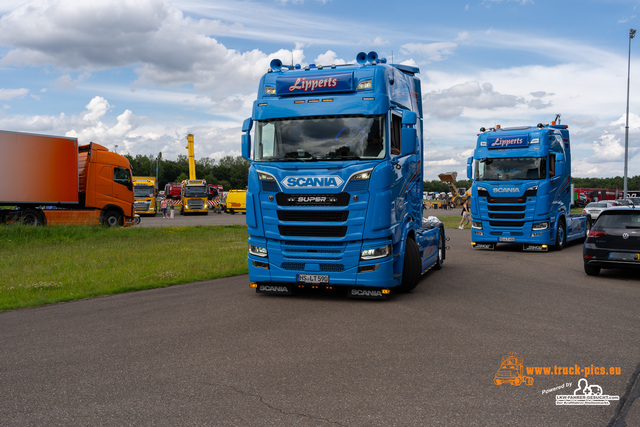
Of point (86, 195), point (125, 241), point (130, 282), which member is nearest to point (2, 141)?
point (86, 195)

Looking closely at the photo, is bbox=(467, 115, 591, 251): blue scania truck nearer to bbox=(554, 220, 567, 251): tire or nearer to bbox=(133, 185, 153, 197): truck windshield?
bbox=(554, 220, 567, 251): tire

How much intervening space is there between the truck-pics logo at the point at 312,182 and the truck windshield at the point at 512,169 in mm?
10488

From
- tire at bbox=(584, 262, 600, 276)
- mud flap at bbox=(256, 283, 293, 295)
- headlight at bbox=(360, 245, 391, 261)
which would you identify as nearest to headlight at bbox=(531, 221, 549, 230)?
tire at bbox=(584, 262, 600, 276)

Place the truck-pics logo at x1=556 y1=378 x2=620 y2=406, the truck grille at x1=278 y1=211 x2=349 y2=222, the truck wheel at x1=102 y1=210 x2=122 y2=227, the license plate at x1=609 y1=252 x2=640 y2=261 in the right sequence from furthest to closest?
the truck wheel at x1=102 y1=210 x2=122 y2=227 → the license plate at x1=609 y1=252 x2=640 y2=261 → the truck grille at x1=278 y1=211 x2=349 y2=222 → the truck-pics logo at x1=556 y1=378 x2=620 y2=406

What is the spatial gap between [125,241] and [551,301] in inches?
590

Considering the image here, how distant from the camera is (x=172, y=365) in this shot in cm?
550

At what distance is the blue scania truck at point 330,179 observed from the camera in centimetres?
861

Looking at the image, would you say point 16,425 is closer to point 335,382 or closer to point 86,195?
point 335,382

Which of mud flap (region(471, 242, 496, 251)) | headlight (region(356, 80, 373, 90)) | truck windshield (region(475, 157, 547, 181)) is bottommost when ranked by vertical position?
mud flap (region(471, 242, 496, 251))

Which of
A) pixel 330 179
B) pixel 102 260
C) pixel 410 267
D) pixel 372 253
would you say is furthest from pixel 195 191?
pixel 372 253

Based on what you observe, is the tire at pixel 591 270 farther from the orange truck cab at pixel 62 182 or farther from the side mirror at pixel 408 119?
the orange truck cab at pixel 62 182

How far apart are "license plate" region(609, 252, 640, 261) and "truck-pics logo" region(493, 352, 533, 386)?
23.1 ft

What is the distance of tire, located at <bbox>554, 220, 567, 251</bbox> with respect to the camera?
1844cm

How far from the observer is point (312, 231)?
8.79 m
